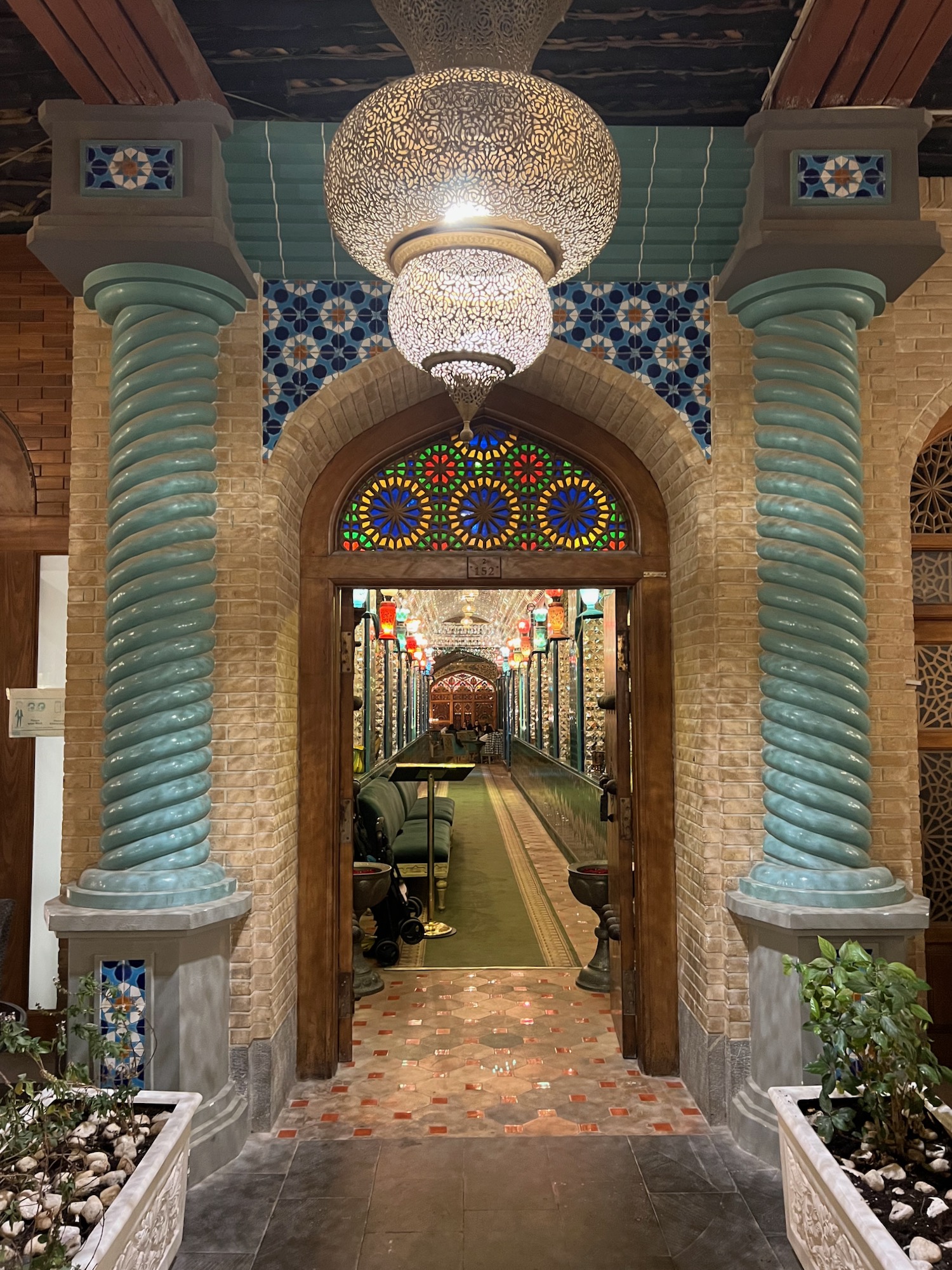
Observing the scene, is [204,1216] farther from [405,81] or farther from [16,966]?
[405,81]

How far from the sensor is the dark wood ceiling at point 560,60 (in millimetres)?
3291

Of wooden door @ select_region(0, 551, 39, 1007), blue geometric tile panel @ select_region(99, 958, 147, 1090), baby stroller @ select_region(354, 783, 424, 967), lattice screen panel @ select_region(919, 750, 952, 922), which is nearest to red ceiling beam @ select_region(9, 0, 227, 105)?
wooden door @ select_region(0, 551, 39, 1007)

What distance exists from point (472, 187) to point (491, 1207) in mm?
3204

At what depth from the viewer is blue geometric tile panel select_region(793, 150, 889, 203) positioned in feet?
11.5

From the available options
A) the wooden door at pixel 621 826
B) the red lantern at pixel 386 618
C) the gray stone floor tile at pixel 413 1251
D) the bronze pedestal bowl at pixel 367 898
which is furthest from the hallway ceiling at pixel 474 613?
the gray stone floor tile at pixel 413 1251

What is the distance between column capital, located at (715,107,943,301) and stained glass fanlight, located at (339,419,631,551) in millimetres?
1377

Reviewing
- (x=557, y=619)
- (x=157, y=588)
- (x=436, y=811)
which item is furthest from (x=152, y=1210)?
(x=557, y=619)

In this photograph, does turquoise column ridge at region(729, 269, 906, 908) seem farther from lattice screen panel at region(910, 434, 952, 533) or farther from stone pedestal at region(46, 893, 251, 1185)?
stone pedestal at region(46, 893, 251, 1185)

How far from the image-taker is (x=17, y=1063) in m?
4.36

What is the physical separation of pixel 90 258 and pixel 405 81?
81.6 inches

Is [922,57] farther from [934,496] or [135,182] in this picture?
[135,182]

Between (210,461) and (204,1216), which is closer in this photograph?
(204,1216)

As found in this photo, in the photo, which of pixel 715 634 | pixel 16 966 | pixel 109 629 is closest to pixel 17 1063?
pixel 16 966

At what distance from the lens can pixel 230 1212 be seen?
121 inches
